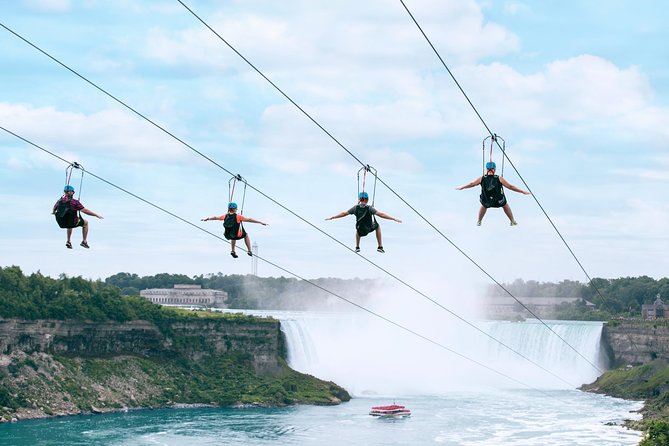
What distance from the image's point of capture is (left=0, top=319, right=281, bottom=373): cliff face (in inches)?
4208

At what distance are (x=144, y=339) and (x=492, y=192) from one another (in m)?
91.0

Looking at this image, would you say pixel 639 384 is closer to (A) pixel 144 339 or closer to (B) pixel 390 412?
(B) pixel 390 412

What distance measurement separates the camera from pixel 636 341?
128m

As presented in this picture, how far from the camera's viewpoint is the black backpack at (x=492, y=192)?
31203 millimetres

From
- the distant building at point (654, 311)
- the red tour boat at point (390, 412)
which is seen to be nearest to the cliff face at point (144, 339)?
the red tour boat at point (390, 412)

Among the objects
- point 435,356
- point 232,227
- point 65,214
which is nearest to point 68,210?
point 65,214

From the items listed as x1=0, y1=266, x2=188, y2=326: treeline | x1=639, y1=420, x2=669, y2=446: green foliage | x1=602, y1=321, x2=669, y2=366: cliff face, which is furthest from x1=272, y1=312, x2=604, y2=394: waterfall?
x1=639, y1=420, x2=669, y2=446: green foliage

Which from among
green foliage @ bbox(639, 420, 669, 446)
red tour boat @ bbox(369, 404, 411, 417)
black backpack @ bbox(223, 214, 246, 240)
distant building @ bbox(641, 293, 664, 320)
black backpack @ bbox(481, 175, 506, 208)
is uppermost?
distant building @ bbox(641, 293, 664, 320)

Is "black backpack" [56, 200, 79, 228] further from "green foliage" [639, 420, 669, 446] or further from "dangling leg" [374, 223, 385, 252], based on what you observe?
"green foliage" [639, 420, 669, 446]

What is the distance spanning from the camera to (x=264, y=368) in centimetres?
12125

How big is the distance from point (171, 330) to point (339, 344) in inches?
1321

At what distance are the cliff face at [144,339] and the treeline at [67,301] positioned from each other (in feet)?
2.79

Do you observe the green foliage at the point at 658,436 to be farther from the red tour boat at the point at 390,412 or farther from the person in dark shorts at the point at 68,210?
the person in dark shorts at the point at 68,210

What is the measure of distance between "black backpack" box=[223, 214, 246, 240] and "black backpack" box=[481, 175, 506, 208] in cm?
A: 786
